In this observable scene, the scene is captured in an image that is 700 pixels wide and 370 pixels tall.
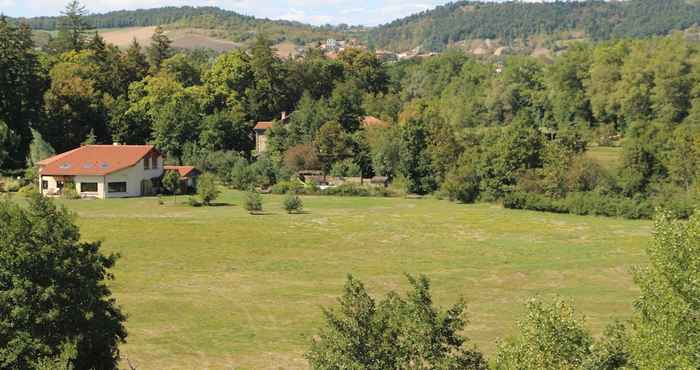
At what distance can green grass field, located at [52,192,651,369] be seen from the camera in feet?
82.4

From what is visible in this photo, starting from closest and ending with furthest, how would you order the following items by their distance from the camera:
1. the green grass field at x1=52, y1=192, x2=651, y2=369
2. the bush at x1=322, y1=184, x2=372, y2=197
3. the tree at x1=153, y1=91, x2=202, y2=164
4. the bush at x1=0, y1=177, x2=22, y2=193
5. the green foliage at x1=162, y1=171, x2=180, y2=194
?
the green grass field at x1=52, y1=192, x2=651, y2=369, the bush at x1=0, y1=177, x2=22, y2=193, the green foliage at x1=162, y1=171, x2=180, y2=194, the bush at x1=322, y1=184, x2=372, y2=197, the tree at x1=153, y1=91, x2=202, y2=164

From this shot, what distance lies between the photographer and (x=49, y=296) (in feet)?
55.2

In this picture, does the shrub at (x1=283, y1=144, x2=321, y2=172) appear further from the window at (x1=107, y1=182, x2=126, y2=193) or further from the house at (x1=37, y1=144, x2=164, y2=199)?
the window at (x1=107, y1=182, x2=126, y2=193)

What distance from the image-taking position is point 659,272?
15398mm

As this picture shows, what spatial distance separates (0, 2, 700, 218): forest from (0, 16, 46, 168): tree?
11 cm

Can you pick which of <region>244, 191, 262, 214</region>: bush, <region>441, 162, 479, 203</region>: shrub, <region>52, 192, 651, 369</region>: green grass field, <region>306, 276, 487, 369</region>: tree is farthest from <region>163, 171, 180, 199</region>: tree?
<region>306, 276, 487, 369</region>: tree

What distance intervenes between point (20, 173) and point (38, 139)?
122 inches

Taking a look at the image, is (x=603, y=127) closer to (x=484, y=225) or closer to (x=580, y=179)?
(x=580, y=179)

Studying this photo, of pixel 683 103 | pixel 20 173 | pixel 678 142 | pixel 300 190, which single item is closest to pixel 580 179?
pixel 678 142

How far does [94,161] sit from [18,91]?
13.9 m

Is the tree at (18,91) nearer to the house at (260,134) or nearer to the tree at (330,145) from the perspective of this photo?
the house at (260,134)

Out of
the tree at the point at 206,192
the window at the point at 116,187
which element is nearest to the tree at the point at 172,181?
the window at the point at 116,187

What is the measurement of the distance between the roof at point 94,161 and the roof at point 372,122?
20023 millimetres

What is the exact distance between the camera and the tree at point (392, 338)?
47.9 feet
